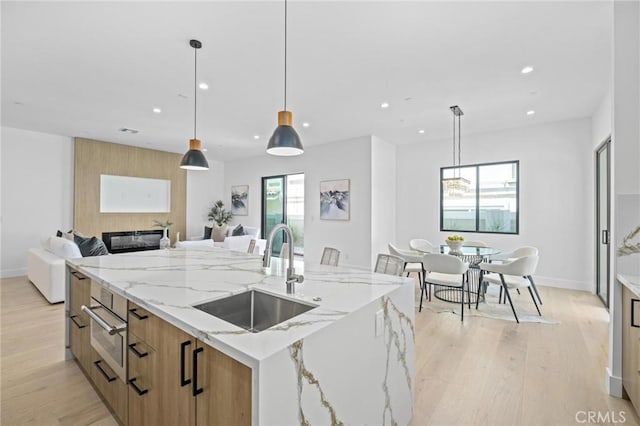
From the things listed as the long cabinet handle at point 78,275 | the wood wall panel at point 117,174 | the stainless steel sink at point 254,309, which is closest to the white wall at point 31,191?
the wood wall panel at point 117,174

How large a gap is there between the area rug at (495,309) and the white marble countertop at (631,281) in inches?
65.1

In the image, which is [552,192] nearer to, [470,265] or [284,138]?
[470,265]

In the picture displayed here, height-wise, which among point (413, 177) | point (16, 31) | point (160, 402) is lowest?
point (160, 402)

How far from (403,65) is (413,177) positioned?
3719mm

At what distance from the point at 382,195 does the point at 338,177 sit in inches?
40.1

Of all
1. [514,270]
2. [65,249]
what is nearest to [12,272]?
[65,249]

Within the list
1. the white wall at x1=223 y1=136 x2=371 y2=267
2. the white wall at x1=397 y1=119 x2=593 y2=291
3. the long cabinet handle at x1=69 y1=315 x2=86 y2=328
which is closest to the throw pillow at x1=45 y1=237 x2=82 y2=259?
the long cabinet handle at x1=69 y1=315 x2=86 y2=328

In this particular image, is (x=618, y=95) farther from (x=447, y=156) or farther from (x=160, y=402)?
(x=447, y=156)

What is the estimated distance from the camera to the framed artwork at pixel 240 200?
8588 millimetres

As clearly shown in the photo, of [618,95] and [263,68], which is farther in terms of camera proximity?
[263,68]

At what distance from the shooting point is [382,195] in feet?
20.9

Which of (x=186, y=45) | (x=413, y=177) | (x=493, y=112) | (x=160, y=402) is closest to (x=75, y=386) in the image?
(x=160, y=402)

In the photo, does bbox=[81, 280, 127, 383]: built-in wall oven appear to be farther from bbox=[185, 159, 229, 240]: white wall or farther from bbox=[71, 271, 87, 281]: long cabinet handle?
bbox=[185, 159, 229, 240]: white wall

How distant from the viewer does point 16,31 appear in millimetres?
2596
